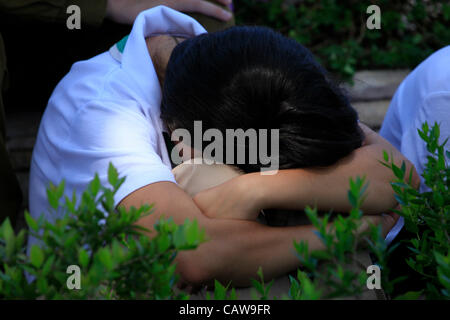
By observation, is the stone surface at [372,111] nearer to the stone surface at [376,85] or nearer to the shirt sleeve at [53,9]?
the stone surface at [376,85]

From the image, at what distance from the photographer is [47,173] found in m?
2.11

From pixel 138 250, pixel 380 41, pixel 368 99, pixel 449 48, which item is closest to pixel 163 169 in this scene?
pixel 138 250

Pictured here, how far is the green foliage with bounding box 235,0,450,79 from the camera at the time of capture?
421cm

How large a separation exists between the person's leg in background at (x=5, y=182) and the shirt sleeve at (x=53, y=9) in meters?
0.24

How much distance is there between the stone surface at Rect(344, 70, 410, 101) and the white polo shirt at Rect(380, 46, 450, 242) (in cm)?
97

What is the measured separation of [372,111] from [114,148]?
7.70 ft

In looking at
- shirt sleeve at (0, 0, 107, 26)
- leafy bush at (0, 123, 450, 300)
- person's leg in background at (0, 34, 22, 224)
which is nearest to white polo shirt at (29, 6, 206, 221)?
person's leg in background at (0, 34, 22, 224)

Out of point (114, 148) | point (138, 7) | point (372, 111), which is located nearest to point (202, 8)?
point (138, 7)

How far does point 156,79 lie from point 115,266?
1.30 m

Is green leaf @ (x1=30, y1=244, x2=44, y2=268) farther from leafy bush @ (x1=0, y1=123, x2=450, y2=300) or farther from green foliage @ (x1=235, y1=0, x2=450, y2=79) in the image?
green foliage @ (x1=235, y1=0, x2=450, y2=79)

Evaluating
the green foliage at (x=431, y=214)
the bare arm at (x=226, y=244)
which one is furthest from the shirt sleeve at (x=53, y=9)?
the green foliage at (x=431, y=214)

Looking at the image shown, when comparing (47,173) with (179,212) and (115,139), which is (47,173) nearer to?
(115,139)

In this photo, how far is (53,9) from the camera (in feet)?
8.39
